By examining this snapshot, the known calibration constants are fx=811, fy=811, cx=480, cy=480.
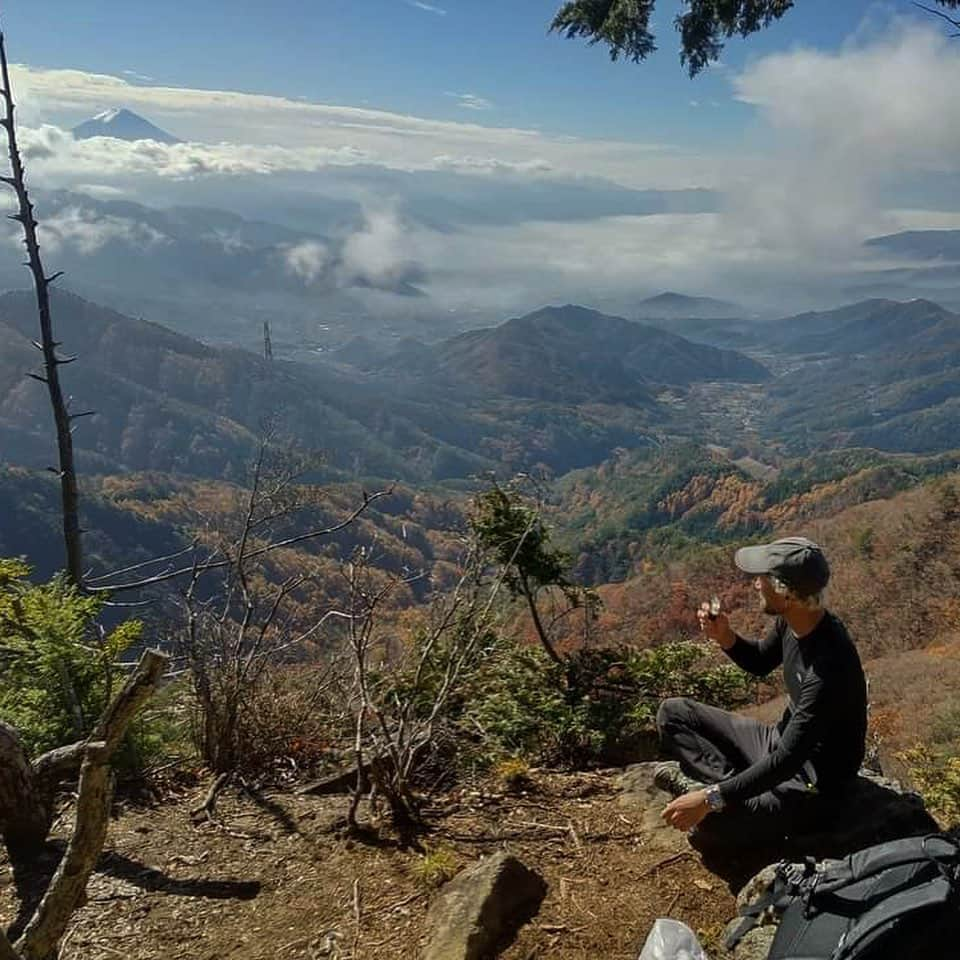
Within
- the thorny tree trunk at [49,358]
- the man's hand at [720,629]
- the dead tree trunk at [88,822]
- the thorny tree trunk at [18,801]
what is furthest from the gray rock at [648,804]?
the thorny tree trunk at [49,358]

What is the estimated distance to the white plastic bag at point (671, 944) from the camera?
9.29 ft

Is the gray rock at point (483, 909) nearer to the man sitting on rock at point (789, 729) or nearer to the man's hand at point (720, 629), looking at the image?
the man sitting on rock at point (789, 729)

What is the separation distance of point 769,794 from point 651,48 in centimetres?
549

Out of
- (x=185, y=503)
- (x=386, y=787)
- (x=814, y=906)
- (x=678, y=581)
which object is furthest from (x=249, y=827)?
(x=185, y=503)

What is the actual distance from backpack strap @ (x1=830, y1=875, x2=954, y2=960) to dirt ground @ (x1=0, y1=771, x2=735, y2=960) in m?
0.94

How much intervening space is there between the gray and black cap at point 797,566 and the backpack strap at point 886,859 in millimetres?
1046

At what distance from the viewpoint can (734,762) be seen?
4.00 meters

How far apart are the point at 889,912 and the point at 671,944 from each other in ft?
2.63

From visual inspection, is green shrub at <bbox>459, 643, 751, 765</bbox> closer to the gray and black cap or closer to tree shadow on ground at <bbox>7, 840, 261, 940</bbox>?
tree shadow on ground at <bbox>7, 840, 261, 940</bbox>

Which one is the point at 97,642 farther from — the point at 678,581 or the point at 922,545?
the point at 678,581

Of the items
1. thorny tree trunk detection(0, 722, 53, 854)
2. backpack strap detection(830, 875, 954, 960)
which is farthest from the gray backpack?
thorny tree trunk detection(0, 722, 53, 854)

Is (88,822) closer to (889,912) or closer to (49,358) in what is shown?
(889,912)

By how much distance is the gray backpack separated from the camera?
2.35 meters

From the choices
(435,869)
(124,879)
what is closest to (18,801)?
(124,879)
